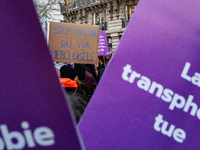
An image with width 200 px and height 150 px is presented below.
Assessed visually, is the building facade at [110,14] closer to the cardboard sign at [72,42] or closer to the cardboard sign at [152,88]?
→ the cardboard sign at [72,42]

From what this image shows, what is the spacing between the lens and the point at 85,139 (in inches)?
35.9

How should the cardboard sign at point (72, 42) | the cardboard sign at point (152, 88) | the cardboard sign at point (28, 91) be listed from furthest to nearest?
the cardboard sign at point (72, 42)
the cardboard sign at point (152, 88)
the cardboard sign at point (28, 91)

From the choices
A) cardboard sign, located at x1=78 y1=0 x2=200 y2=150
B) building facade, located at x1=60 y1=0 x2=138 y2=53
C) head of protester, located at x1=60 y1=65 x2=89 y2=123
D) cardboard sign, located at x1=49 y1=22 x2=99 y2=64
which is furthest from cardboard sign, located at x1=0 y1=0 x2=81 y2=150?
building facade, located at x1=60 y1=0 x2=138 y2=53

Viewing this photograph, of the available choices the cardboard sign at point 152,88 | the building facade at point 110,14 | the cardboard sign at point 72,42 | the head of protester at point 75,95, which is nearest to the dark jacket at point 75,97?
the head of protester at point 75,95

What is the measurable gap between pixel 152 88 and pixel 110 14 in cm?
1909

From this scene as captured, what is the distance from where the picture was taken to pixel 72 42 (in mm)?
3312

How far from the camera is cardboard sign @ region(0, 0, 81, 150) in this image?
2.02ft

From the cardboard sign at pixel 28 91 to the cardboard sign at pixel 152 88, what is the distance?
0.28m

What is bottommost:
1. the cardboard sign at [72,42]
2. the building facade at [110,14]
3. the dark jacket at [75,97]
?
the building facade at [110,14]

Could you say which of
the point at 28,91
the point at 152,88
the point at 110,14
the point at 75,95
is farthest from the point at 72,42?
the point at 110,14

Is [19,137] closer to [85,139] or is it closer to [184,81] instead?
[85,139]

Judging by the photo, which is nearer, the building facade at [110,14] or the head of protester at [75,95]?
the head of protester at [75,95]

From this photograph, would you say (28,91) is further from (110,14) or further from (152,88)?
(110,14)

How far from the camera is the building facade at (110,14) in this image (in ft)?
59.5
